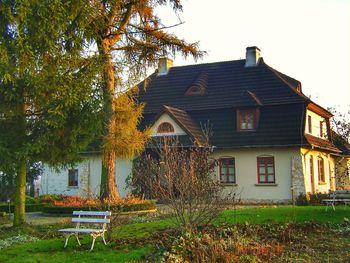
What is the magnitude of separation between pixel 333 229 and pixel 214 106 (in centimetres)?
1684

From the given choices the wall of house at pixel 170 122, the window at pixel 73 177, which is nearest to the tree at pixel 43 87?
the wall of house at pixel 170 122

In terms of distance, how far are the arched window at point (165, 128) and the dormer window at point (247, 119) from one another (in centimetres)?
401

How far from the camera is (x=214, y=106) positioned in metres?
28.8

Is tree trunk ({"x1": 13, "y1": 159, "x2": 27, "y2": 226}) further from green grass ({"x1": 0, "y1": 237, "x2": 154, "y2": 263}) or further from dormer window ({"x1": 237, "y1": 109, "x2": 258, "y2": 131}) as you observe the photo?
dormer window ({"x1": 237, "y1": 109, "x2": 258, "y2": 131})

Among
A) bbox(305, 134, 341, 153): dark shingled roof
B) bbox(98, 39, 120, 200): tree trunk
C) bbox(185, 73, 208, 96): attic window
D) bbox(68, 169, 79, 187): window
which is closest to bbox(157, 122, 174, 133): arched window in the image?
bbox(185, 73, 208, 96): attic window

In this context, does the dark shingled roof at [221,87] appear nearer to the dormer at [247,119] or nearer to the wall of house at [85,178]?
the dormer at [247,119]

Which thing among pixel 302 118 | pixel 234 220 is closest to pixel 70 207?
pixel 234 220

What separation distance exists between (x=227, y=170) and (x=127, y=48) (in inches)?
382

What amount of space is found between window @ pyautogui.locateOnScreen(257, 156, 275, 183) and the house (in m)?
0.06

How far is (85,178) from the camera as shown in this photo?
30422mm

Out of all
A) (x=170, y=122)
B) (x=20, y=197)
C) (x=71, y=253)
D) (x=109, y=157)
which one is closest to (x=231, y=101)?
(x=170, y=122)

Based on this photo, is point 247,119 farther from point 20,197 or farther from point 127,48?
point 20,197

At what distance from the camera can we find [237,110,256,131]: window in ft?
89.9

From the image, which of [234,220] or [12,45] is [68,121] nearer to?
[12,45]
